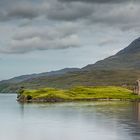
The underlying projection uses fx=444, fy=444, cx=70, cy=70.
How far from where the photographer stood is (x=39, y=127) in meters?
80.8

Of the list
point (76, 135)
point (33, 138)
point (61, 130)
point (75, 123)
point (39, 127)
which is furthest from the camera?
point (75, 123)

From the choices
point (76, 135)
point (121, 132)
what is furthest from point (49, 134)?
point (121, 132)

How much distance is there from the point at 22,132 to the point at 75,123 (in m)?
18.5

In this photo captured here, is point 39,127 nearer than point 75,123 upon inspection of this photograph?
Yes

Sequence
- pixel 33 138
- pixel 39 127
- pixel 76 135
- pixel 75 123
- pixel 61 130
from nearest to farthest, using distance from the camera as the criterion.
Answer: pixel 33 138 → pixel 76 135 → pixel 61 130 → pixel 39 127 → pixel 75 123

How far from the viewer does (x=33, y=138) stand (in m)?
64.2

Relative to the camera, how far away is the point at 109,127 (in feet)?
259

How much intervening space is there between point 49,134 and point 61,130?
242 inches

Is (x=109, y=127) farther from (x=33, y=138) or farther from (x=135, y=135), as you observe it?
(x=33, y=138)

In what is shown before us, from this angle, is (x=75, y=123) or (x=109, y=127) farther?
(x=75, y=123)

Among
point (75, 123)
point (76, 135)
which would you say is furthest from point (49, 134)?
point (75, 123)

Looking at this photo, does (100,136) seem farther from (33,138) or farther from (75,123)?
(75,123)

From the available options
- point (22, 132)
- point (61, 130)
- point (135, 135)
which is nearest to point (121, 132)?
point (135, 135)

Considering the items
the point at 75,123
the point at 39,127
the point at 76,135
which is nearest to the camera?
the point at 76,135
